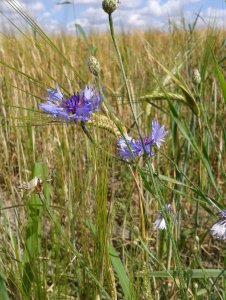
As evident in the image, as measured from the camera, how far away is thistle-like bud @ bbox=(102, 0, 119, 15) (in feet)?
1.66

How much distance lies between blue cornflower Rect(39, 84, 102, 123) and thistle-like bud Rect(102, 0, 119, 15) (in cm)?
12

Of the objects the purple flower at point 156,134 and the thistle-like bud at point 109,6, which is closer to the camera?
the thistle-like bud at point 109,6

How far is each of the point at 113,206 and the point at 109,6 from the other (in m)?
0.34

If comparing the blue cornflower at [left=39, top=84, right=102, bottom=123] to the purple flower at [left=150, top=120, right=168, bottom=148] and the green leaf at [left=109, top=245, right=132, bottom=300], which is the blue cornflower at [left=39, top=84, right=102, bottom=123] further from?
the green leaf at [left=109, top=245, right=132, bottom=300]

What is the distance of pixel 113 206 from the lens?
747mm

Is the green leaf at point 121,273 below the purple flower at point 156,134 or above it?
below

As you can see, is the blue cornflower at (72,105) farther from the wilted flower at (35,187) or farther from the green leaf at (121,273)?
the green leaf at (121,273)

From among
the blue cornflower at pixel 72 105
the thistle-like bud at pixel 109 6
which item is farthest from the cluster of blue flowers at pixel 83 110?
the thistle-like bud at pixel 109 6

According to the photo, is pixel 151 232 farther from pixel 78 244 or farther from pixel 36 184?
pixel 36 184

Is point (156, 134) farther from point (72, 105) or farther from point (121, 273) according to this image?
point (121, 273)

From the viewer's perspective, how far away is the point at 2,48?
2.04 meters

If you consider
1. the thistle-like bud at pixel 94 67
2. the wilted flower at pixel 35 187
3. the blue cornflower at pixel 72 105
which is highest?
the thistle-like bud at pixel 94 67

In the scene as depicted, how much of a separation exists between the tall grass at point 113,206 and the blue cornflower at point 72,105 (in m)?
0.02

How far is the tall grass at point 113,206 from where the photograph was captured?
0.60m
